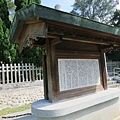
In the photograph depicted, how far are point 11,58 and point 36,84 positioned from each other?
82.1 inches

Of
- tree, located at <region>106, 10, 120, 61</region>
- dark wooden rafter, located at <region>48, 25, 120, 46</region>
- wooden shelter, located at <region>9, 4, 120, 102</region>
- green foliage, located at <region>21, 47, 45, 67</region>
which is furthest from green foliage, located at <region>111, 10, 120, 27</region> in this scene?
dark wooden rafter, located at <region>48, 25, 120, 46</region>

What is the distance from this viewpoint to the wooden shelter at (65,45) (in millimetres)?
2416

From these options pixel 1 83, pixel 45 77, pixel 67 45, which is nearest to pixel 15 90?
pixel 1 83

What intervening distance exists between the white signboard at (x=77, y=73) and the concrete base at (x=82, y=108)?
1.19 feet

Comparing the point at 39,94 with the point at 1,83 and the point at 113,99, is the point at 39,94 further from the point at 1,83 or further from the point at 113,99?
the point at 113,99

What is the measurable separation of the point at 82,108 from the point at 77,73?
0.89 m

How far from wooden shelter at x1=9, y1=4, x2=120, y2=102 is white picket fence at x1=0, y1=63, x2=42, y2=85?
3998 mm

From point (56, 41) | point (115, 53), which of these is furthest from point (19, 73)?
point (115, 53)

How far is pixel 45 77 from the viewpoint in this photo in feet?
11.3

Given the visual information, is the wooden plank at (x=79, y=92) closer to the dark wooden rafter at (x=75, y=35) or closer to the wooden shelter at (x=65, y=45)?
the wooden shelter at (x=65, y=45)

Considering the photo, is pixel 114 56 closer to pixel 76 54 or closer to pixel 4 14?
pixel 4 14

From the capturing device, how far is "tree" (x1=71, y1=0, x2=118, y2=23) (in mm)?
21828

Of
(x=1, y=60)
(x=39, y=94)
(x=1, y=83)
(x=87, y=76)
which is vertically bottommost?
(x=39, y=94)

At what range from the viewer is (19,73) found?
7.33 metres
